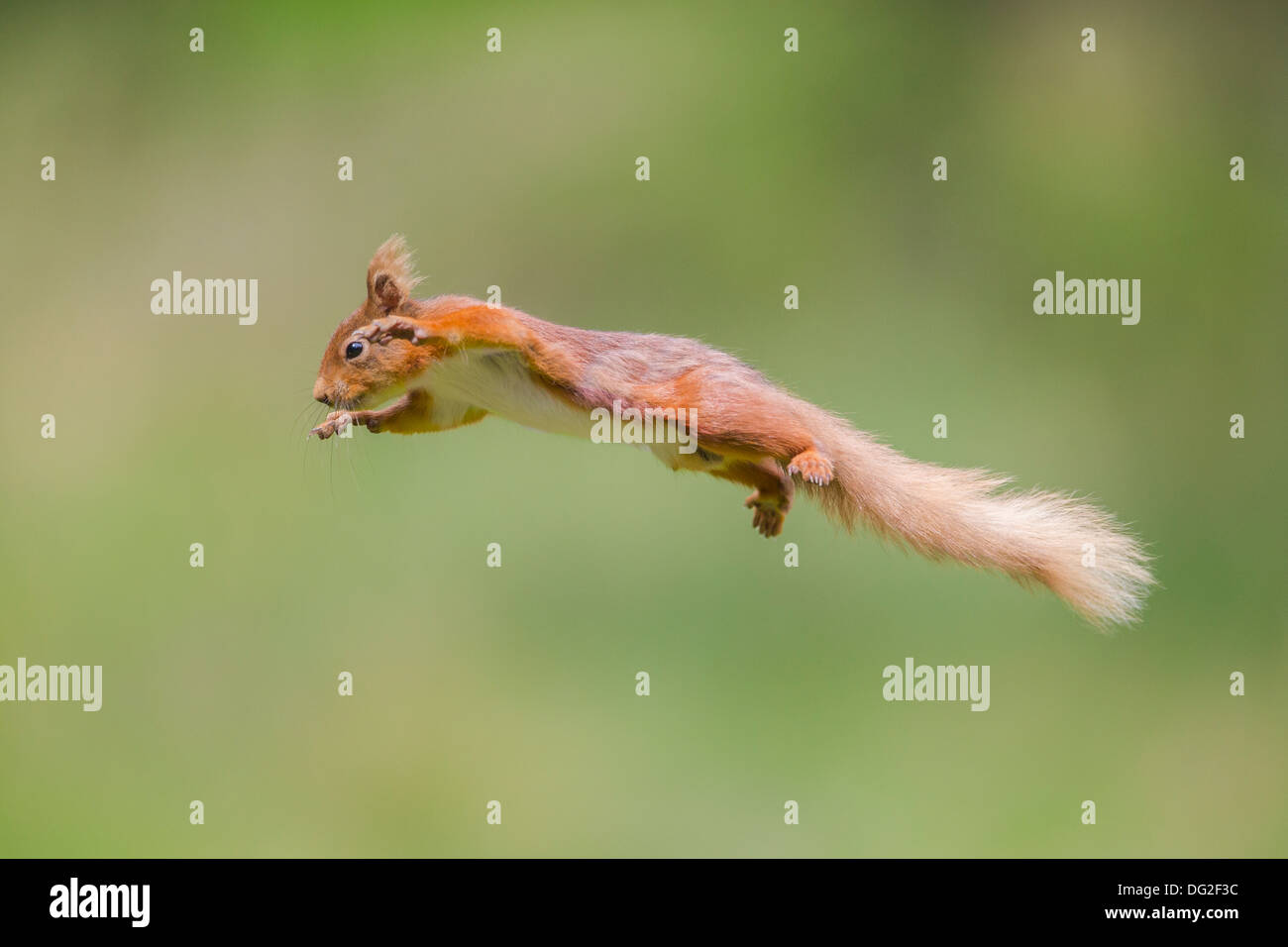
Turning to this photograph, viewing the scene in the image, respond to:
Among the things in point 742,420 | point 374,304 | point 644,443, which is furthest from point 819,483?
point 374,304

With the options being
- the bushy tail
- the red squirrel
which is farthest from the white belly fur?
the bushy tail

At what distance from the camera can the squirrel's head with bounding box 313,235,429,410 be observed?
2.74 meters

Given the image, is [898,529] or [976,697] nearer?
[898,529]

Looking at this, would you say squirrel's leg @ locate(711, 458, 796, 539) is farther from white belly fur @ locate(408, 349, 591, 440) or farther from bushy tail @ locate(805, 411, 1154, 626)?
white belly fur @ locate(408, 349, 591, 440)

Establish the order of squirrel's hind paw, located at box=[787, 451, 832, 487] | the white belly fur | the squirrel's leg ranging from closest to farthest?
squirrel's hind paw, located at box=[787, 451, 832, 487] < the white belly fur < the squirrel's leg

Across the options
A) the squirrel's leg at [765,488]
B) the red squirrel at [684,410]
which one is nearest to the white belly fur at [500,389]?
the red squirrel at [684,410]

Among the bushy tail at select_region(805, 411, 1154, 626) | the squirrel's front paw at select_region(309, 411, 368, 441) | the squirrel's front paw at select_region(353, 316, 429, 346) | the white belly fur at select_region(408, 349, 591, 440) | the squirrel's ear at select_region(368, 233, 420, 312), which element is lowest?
the bushy tail at select_region(805, 411, 1154, 626)

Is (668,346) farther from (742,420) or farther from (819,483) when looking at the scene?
(819,483)

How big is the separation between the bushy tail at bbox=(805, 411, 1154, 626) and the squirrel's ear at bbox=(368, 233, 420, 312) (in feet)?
3.13

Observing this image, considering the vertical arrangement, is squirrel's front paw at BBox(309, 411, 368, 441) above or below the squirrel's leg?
above

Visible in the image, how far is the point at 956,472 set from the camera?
3.02m

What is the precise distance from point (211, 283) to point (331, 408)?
2100 millimetres

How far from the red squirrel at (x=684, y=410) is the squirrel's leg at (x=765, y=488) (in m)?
0.04

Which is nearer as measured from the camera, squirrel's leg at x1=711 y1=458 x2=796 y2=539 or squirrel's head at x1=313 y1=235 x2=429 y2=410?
squirrel's head at x1=313 y1=235 x2=429 y2=410
